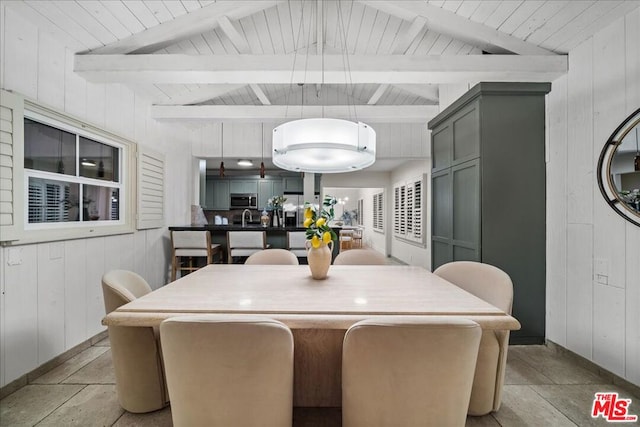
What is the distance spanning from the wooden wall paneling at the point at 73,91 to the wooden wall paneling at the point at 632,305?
4.12 metres

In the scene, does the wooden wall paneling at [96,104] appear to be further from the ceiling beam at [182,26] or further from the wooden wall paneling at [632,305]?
the wooden wall paneling at [632,305]

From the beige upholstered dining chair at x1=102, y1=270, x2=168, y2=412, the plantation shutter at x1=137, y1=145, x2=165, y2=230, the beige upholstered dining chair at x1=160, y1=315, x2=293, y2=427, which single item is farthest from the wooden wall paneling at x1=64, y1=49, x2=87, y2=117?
the beige upholstered dining chair at x1=160, y1=315, x2=293, y2=427

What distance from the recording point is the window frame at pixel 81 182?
2086 millimetres

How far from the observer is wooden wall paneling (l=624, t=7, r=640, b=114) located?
1911 mm

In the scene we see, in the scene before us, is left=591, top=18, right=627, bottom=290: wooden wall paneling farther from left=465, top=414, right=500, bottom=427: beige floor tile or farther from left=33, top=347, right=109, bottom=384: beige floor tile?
left=33, top=347, right=109, bottom=384: beige floor tile

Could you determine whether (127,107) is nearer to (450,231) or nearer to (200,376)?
(200,376)

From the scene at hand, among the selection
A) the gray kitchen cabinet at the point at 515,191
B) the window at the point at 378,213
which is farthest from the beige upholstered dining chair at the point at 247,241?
the window at the point at 378,213

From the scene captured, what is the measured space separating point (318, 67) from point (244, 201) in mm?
5162

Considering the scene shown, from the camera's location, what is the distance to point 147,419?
1.66 meters

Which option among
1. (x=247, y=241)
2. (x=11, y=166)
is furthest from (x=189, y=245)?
(x=11, y=166)

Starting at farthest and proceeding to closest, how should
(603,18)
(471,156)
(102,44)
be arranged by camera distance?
(471,156)
(102,44)
(603,18)

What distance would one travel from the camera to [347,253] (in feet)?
8.84

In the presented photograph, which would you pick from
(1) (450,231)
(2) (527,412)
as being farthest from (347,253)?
(2) (527,412)

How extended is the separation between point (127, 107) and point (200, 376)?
3295mm
